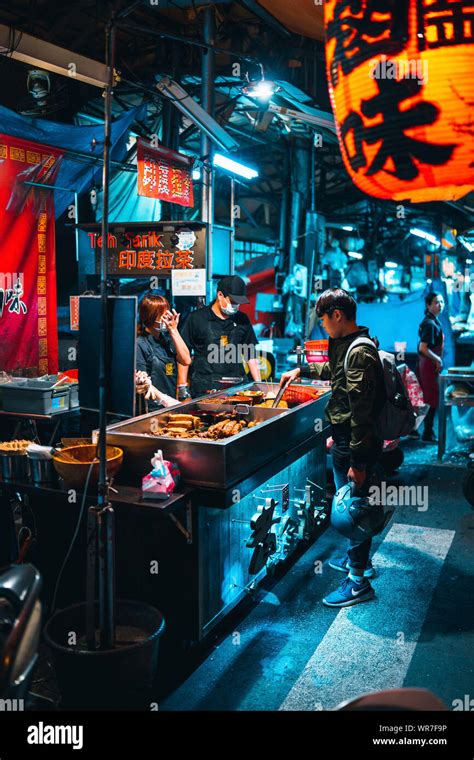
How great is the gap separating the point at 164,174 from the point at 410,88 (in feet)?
15.4

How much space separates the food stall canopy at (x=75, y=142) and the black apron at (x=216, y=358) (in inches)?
96.9

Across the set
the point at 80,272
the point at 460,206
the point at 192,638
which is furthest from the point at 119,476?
the point at 460,206

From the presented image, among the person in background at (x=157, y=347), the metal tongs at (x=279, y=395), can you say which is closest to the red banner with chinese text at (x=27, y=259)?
the person in background at (x=157, y=347)

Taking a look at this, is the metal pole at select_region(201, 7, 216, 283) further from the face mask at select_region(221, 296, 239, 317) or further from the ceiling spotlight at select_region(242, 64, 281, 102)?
the face mask at select_region(221, 296, 239, 317)

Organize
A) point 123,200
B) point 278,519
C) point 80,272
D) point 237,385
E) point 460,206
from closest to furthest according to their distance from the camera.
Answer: point 278,519, point 237,385, point 80,272, point 123,200, point 460,206

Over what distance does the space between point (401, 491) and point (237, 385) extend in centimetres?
298

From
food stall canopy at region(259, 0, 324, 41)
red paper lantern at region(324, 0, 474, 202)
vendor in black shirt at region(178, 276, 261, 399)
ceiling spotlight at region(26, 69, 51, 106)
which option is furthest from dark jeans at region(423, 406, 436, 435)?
ceiling spotlight at region(26, 69, 51, 106)

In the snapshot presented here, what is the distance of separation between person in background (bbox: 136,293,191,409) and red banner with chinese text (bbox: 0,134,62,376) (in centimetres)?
157

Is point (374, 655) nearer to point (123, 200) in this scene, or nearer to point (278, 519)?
point (278, 519)

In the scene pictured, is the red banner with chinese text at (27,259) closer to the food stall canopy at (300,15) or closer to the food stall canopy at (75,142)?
the food stall canopy at (75,142)

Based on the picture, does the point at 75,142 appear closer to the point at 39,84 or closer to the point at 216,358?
the point at 39,84

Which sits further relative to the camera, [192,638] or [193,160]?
[193,160]

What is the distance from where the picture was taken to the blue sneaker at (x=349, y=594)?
507cm

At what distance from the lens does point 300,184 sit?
46.3ft
